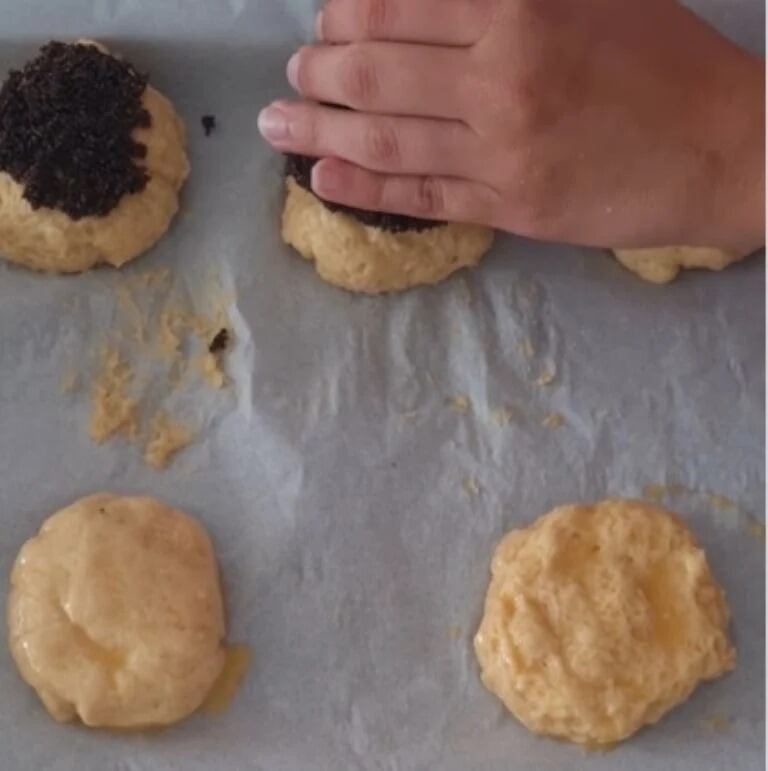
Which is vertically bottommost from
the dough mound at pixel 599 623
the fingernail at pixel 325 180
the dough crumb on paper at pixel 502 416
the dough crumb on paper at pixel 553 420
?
the dough mound at pixel 599 623

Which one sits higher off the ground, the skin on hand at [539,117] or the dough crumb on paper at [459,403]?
the skin on hand at [539,117]

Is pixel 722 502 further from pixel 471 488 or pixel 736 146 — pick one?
pixel 736 146

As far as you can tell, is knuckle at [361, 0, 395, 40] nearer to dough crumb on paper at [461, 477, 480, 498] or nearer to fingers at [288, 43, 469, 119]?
fingers at [288, 43, 469, 119]

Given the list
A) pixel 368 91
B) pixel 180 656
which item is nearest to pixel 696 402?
pixel 368 91

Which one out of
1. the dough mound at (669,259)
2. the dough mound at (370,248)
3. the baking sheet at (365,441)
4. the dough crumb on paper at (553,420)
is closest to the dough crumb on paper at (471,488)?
the baking sheet at (365,441)

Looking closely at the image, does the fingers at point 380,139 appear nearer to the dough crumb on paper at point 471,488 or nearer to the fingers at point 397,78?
the fingers at point 397,78
